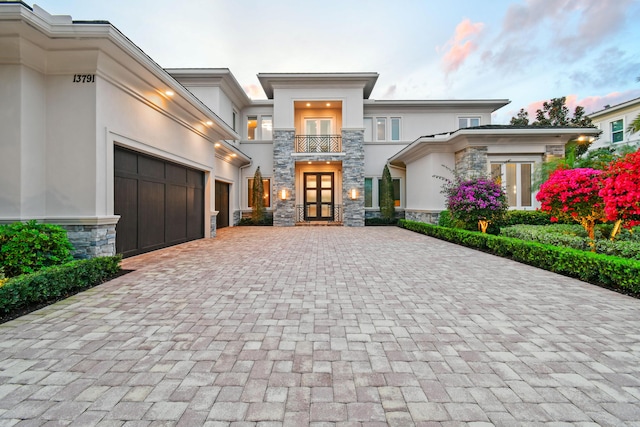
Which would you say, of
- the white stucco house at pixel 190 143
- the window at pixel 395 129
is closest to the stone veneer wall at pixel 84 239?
the white stucco house at pixel 190 143

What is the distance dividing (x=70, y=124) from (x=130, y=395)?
5.40 meters

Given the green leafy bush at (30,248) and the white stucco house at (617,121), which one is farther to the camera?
the white stucco house at (617,121)

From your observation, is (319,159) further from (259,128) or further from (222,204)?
(222,204)

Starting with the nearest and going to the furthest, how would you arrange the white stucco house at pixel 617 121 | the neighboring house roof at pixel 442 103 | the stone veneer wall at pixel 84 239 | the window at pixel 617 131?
the stone veneer wall at pixel 84 239 < the neighboring house roof at pixel 442 103 < the white stucco house at pixel 617 121 < the window at pixel 617 131

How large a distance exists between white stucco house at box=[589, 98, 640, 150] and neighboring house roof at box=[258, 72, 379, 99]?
14.7 metres

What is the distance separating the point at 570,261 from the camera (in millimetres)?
4902

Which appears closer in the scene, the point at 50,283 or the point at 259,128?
the point at 50,283

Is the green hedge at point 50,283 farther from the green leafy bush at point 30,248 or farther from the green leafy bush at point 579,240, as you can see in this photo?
the green leafy bush at point 579,240

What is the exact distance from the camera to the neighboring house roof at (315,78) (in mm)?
14062

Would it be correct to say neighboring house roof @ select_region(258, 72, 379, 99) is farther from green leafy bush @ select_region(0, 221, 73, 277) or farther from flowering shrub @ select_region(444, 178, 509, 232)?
green leafy bush @ select_region(0, 221, 73, 277)

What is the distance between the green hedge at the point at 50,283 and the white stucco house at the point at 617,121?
2424cm

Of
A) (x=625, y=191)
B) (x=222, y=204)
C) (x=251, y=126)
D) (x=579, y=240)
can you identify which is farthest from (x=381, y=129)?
(x=625, y=191)

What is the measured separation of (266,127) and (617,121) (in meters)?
22.6

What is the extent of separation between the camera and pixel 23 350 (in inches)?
95.3
